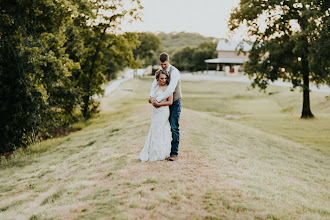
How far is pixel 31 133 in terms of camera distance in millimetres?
17375

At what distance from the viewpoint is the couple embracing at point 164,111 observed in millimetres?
8781

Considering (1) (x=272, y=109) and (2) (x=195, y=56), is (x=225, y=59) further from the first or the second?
(1) (x=272, y=109)

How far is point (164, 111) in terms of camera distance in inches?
356

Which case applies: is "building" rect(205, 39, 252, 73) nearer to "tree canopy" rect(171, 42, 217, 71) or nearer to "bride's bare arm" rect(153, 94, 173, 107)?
"tree canopy" rect(171, 42, 217, 71)

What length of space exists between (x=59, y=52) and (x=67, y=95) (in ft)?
18.7

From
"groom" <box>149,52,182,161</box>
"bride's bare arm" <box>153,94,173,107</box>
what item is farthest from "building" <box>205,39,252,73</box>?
"bride's bare arm" <box>153,94,173,107</box>

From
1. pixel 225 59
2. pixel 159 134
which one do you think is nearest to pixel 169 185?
pixel 159 134

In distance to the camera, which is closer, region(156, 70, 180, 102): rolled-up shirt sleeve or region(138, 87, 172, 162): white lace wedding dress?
region(156, 70, 180, 102): rolled-up shirt sleeve

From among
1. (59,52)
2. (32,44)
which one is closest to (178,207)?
(32,44)

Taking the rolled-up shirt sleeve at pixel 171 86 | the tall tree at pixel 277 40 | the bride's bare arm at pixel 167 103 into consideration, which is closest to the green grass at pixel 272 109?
the tall tree at pixel 277 40

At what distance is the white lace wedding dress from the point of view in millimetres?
9047

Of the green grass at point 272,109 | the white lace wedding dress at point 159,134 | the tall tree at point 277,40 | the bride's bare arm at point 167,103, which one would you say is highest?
the tall tree at point 277,40

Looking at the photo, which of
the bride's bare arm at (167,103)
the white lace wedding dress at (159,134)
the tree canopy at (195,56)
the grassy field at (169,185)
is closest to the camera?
the grassy field at (169,185)

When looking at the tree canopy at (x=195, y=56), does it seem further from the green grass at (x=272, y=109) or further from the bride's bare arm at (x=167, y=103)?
Result: the bride's bare arm at (x=167, y=103)
